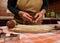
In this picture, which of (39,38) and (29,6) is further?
(29,6)

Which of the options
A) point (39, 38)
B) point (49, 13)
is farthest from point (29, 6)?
point (49, 13)

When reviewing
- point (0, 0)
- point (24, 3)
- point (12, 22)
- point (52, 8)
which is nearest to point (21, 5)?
point (24, 3)

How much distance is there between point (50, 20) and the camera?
258 cm

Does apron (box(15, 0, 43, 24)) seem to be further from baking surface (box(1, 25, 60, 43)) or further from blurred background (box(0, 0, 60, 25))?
blurred background (box(0, 0, 60, 25))

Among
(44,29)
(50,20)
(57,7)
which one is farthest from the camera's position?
(57,7)

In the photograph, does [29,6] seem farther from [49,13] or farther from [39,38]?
[49,13]

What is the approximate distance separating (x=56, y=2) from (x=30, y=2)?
180 centimetres

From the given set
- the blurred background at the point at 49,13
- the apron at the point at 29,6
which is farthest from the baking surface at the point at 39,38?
the blurred background at the point at 49,13

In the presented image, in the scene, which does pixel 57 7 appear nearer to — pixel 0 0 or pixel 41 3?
pixel 0 0

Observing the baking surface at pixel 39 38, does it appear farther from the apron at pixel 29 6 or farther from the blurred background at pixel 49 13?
the blurred background at pixel 49 13

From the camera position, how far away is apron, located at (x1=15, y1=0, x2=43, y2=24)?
123cm

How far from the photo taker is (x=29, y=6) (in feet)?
4.11

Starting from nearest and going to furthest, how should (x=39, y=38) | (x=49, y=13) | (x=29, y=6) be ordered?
(x=39, y=38)
(x=29, y=6)
(x=49, y=13)

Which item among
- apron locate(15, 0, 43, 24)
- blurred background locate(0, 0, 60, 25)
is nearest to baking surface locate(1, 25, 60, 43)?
apron locate(15, 0, 43, 24)
